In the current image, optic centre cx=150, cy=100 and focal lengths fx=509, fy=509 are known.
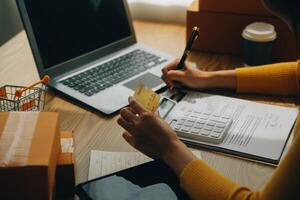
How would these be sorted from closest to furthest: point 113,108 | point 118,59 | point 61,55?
point 113,108 < point 61,55 < point 118,59

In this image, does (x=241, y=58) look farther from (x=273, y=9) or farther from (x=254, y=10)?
(x=273, y=9)

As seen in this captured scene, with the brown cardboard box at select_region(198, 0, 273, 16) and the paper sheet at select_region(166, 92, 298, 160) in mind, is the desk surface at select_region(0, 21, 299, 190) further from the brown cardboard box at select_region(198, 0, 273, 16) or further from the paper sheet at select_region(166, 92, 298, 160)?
the brown cardboard box at select_region(198, 0, 273, 16)

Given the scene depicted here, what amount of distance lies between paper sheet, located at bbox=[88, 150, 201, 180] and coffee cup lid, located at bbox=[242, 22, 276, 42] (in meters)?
0.50

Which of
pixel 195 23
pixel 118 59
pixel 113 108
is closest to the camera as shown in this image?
pixel 113 108

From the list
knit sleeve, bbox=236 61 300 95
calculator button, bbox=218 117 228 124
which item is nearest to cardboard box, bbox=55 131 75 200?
calculator button, bbox=218 117 228 124

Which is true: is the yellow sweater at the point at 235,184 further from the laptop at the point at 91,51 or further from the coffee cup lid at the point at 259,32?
the coffee cup lid at the point at 259,32

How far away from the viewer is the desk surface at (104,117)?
1.11m

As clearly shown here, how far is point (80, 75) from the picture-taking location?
147 centimetres

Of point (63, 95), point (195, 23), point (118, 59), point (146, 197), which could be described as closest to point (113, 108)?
point (63, 95)

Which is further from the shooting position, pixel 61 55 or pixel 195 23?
pixel 195 23

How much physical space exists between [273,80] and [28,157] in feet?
2.55

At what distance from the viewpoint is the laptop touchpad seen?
4.69 ft

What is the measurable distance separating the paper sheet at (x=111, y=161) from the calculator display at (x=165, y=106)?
17 cm

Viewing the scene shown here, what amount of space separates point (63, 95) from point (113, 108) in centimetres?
17
